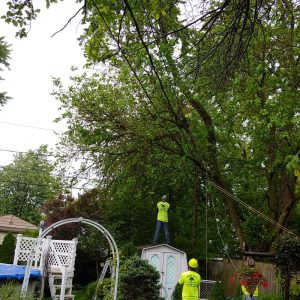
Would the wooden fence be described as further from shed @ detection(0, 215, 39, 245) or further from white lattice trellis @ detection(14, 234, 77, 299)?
shed @ detection(0, 215, 39, 245)

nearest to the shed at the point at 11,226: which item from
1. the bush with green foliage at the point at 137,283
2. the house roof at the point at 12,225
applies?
the house roof at the point at 12,225

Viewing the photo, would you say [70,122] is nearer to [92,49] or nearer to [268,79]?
[268,79]

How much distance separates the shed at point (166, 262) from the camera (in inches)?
566

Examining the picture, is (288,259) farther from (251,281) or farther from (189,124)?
(189,124)

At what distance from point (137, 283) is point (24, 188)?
3604cm

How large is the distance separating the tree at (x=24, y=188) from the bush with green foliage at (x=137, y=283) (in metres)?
33.2

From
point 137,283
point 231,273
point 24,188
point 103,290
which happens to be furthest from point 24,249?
point 24,188

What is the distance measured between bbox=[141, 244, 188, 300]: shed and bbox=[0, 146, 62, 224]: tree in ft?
99.1

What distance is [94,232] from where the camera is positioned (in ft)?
55.0

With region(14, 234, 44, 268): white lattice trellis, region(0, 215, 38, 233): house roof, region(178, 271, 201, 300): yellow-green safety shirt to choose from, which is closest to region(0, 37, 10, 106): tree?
region(0, 215, 38, 233): house roof

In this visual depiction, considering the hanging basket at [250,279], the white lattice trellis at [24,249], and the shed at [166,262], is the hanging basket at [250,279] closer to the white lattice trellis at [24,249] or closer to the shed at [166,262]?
the shed at [166,262]

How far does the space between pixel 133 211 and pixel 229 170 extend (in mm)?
4393

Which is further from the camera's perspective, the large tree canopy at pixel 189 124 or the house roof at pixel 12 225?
the house roof at pixel 12 225

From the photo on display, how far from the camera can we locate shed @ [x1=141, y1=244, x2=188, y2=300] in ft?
47.1
